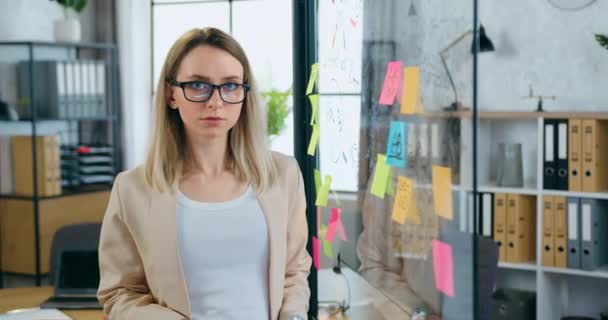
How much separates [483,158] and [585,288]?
919 mm

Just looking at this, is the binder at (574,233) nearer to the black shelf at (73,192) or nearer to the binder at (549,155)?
the binder at (549,155)

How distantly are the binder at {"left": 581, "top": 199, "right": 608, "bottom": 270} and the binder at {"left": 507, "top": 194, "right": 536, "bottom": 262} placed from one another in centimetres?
31

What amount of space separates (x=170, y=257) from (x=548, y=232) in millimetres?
3263

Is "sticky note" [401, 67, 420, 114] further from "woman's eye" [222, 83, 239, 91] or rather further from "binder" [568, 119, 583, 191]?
"binder" [568, 119, 583, 191]

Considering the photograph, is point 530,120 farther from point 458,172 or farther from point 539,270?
point 458,172

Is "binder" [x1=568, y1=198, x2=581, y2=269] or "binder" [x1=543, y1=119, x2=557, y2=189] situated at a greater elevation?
"binder" [x1=543, y1=119, x2=557, y2=189]

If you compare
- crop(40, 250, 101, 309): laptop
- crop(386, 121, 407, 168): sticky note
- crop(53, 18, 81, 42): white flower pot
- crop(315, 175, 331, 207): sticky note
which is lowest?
crop(40, 250, 101, 309): laptop

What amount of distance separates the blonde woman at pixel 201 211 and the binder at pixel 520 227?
10.1 ft

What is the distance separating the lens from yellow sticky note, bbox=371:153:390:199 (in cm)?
179

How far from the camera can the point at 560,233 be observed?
4.35 metres

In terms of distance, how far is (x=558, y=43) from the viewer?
460 cm

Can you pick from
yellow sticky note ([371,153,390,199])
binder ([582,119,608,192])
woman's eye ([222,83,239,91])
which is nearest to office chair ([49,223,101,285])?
yellow sticky note ([371,153,390,199])

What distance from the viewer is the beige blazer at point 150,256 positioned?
1.50 metres

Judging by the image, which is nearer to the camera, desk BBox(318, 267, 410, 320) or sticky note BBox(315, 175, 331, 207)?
desk BBox(318, 267, 410, 320)
